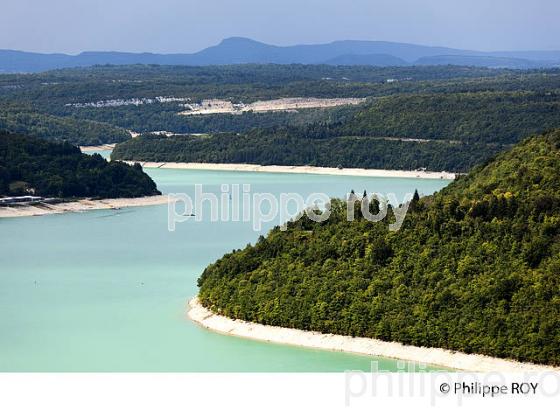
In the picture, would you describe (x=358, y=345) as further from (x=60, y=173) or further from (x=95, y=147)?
(x=95, y=147)

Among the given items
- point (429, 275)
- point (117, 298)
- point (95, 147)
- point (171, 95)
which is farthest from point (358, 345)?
point (171, 95)

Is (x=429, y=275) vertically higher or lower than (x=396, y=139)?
higher

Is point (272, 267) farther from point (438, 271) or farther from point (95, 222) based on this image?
point (95, 222)

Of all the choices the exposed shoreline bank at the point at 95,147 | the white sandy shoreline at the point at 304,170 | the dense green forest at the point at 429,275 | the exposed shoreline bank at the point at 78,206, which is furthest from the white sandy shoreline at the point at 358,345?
the exposed shoreline bank at the point at 95,147

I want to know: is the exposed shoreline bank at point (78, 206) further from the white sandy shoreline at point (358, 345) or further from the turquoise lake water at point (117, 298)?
the white sandy shoreline at point (358, 345)

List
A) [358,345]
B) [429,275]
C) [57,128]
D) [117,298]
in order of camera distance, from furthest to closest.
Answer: [57,128]
[117,298]
[429,275]
[358,345]

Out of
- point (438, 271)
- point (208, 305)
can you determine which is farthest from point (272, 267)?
point (438, 271)
